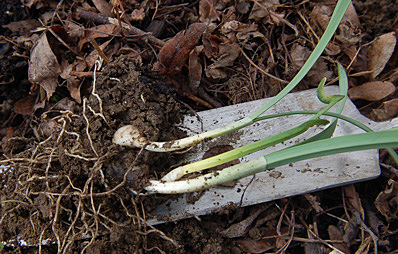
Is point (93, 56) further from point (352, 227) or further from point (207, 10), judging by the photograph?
point (352, 227)

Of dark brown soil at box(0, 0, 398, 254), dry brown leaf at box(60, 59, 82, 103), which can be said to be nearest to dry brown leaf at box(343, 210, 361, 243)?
dark brown soil at box(0, 0, 398, 254)

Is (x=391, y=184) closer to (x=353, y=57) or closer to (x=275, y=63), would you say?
(x=353, y=57)

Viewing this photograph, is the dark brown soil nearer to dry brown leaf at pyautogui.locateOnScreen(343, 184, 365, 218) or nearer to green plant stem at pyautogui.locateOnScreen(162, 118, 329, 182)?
dry brown leaf at pyautogui.locateOnScreen(343, 184, 365, 218)

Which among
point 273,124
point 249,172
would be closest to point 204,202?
point 249,172

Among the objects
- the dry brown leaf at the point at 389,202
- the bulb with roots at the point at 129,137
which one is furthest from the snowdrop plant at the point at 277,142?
the dry brown leaf at the point at 389,202

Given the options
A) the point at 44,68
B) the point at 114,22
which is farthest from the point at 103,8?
the point at 44,68
